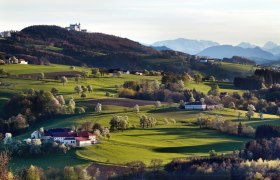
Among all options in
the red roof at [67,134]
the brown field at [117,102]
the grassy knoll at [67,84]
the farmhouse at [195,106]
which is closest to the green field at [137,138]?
the grassy knoll at [67,84]

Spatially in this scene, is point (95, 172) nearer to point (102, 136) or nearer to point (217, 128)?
point (102, 136)

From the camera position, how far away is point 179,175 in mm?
50719

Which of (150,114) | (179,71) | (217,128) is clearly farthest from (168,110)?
(179,71)

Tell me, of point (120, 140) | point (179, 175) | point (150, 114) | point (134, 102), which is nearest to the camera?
point (179, 175)

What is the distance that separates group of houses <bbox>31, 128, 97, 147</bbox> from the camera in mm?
64375

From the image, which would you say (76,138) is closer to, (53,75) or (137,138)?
(137,138)

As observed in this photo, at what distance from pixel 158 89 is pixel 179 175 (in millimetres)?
66105

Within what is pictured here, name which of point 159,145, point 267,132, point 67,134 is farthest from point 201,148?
point 67,134

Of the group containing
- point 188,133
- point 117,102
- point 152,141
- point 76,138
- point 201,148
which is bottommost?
point 201,148

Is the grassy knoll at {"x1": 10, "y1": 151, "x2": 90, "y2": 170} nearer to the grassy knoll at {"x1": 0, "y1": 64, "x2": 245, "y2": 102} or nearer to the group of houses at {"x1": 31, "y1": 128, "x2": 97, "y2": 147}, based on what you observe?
the group of houses at {"x1": 31, "y1": 128, "x2": 97, "y2": 147}

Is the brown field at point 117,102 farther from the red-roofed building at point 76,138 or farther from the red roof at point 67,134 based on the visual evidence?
the red-roofed building at point 76,138

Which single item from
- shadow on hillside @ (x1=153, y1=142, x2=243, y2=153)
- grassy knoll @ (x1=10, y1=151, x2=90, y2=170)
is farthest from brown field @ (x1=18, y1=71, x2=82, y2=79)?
grassy knoll @ (x1=10, y1=151, x2=90, y2=170)

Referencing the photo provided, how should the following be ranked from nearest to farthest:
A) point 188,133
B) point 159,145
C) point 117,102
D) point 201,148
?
point 201,148 → point 159,145 → point 188,133 → point 117,102

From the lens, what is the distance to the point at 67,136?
66.4 metres
